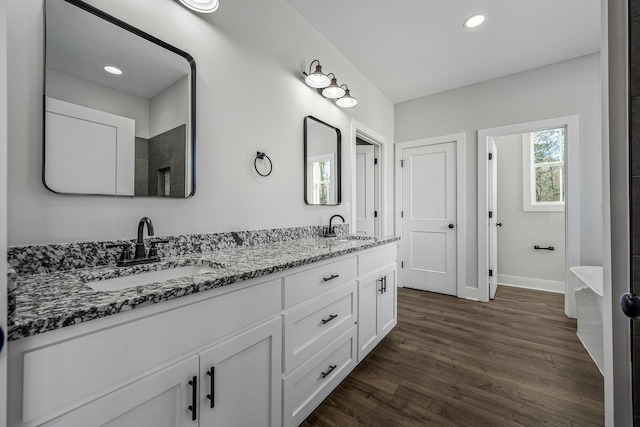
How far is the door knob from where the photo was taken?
63 centimetres

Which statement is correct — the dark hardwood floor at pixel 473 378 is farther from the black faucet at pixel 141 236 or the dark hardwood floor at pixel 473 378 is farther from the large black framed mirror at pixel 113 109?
the large black framed mirror at pixel 113 109

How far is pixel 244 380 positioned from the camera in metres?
1.00

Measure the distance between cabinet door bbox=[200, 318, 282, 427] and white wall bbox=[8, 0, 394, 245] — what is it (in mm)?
709

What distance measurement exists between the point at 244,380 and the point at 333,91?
2.20 metres

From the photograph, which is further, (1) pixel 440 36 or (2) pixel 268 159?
(1) pixel 440 36

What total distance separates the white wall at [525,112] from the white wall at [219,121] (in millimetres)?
1622

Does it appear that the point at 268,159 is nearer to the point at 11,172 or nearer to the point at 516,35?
the point at 11,172

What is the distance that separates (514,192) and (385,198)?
6.82ft

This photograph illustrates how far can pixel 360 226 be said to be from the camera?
3.69m

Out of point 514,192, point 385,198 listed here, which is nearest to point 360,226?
point 385,198

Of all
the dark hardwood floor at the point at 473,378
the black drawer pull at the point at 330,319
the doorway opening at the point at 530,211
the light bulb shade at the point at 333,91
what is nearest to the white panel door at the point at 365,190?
the dark hardwood floor at the point at 473,378

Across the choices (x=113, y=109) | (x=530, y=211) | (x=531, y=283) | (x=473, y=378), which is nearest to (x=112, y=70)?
(x=113, y=109)

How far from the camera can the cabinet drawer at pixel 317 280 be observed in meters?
1.22

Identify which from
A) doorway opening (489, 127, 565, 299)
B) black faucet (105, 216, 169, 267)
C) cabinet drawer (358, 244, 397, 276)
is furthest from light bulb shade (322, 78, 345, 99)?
doorway opening (489, 127, 565, 299)
